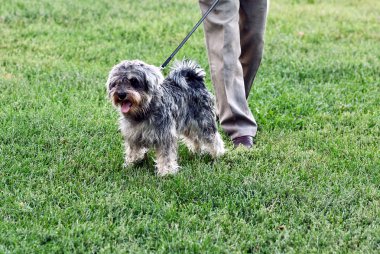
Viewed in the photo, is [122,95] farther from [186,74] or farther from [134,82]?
[186,74]

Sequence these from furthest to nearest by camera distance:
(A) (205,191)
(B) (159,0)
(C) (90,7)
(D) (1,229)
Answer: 1. (B) (159,0)
2. (C) (90,7)
3. (A) (205,191)
4. (D) (1,229)

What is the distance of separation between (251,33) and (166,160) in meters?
1.90

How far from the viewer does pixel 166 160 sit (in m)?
5.62

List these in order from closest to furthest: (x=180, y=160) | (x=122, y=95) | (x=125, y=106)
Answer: (x=122, y=95), (x=125, y=106), (x=180, y=160)

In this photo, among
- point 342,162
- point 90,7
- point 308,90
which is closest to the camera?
point 342,162

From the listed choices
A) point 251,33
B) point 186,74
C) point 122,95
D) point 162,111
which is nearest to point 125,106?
point 122,95

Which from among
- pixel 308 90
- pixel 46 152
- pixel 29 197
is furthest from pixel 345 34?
pixel 29 197

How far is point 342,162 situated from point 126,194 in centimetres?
202

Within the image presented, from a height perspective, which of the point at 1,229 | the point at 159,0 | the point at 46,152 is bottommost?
the point at 159,0

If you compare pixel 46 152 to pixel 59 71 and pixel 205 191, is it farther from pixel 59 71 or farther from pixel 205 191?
pixel 59 71

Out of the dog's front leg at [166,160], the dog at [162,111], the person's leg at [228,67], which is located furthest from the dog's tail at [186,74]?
the dog's front leg at [166,160]

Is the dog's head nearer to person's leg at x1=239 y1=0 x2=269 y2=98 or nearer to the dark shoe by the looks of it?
the dark shoe

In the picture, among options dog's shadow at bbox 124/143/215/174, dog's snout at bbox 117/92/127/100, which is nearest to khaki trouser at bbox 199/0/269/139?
dog's shadow at bbox 124/143/215/174

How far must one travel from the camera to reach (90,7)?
1128 centimetres
